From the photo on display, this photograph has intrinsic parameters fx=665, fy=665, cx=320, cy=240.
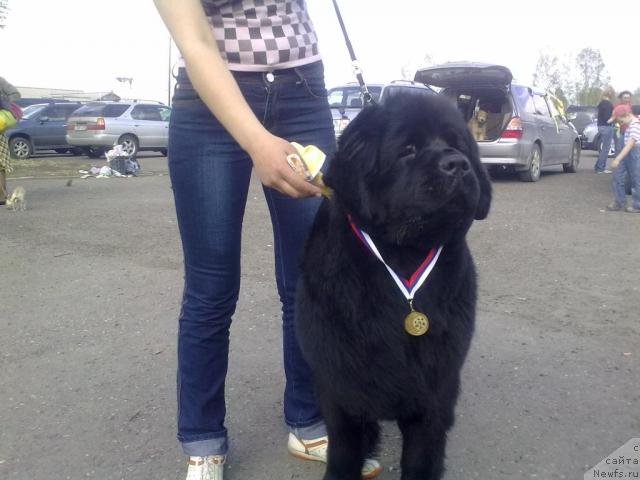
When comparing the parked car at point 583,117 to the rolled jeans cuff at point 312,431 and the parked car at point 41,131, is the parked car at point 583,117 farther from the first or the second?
the rolled jeans cuff at point 312,431

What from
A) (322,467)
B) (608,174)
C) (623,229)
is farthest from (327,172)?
(608,174)

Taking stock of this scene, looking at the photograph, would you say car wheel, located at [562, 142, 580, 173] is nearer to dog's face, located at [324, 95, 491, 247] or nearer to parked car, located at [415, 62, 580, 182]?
parked car, located at [415, 62, 580, 182]

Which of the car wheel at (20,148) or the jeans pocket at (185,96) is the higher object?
the jeans pocket at (185,96)

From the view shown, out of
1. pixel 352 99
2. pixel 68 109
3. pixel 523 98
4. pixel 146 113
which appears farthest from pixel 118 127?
pixel 523 98

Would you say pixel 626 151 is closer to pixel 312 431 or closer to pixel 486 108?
pixel 486 108

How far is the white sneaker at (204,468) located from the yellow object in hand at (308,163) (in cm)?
119

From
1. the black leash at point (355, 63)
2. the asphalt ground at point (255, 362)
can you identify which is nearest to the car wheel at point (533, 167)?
the asphalt ground at point (255, 362)

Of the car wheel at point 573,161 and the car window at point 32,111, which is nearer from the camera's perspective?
the car wheel at point 573,161

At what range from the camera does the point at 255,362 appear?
12.3ft

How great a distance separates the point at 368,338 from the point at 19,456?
5.39 ft

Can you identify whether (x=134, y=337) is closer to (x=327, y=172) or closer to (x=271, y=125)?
(x=271, y=125)

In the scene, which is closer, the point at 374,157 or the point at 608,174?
the point at 374,157

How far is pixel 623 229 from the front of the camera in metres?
7.96

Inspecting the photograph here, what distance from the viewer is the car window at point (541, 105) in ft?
A: 44.5
